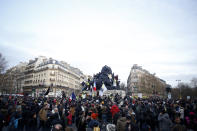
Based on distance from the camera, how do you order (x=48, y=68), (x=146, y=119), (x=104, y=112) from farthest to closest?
(x=48, y=68) < (x=104, y=112) < (x=146, y=119)

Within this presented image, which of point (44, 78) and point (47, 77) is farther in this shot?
point (44, 78)

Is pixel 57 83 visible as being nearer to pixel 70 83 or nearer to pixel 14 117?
pixel 70 83

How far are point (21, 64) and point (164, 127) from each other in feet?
315

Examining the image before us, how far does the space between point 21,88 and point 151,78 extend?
67.0 m

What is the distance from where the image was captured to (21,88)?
3282 inches

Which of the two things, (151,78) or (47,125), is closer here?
(47,125)

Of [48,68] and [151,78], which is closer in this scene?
[48,68]

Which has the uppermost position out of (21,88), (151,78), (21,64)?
(21,64)

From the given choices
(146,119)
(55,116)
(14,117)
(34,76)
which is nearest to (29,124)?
(14,117)

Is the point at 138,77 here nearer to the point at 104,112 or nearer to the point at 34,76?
the point at 34,76

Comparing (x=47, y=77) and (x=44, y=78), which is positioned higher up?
(x=47, y=77)

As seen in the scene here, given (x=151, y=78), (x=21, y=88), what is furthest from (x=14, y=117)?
(x=21, y=88)

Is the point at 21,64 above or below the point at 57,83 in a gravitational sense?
above

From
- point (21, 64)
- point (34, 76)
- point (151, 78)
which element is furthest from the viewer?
point (21, 64)
